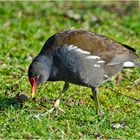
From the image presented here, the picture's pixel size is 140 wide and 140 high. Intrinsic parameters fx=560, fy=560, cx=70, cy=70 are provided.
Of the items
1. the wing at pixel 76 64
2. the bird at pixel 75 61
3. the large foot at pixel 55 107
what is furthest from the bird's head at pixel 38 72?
the large foot at pixel 55 107

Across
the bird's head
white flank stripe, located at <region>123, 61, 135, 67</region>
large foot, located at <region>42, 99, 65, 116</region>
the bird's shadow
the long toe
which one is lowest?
the long toe

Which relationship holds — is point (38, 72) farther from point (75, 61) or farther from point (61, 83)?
point (61, 83)

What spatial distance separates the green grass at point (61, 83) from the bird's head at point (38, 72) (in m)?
0.34

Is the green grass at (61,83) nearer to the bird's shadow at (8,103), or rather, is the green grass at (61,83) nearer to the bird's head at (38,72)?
the bird's shadow at (8,103)

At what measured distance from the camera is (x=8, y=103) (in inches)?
258

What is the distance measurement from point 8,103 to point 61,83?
1111mm

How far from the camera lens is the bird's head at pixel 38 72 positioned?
20.5ft

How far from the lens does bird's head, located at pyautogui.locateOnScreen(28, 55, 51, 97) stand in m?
6.23

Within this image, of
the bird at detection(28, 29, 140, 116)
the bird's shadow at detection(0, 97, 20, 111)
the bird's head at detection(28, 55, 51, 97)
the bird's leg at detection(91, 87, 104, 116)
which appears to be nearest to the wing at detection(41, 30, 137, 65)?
the bird at detection(28, 29, 140, 116)

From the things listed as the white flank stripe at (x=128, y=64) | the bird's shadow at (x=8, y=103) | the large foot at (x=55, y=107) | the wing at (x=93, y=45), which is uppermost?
the wing at (x=93, y=45)

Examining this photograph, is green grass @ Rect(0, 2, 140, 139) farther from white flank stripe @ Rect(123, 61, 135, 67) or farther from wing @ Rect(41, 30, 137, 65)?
wing @ Rect(41, 30, 137, 65)

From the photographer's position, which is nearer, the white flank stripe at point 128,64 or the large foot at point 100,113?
the large foot at point 100,113

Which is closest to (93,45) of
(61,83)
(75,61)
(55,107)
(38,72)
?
(75,61)

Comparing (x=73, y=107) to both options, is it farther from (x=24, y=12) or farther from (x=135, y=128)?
(x=24, y=12)
